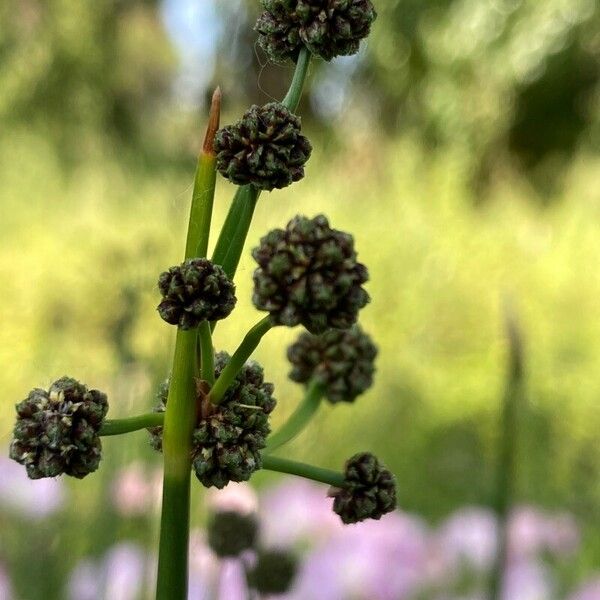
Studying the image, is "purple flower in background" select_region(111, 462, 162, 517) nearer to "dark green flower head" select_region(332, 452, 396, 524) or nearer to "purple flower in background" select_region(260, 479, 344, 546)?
"purple flower in background" select_region(260, 479, 344, 546)

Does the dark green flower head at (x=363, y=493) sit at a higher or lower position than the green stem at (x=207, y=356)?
lower

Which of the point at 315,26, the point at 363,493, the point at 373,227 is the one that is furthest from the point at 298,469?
the point at 373,227

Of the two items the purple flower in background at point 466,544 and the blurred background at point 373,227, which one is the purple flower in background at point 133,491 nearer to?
the blurred background at point 373,227

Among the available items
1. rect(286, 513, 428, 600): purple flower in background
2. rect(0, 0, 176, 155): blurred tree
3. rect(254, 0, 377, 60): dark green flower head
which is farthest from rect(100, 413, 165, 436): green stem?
rect(0, 0, 176, 155): blurred tree

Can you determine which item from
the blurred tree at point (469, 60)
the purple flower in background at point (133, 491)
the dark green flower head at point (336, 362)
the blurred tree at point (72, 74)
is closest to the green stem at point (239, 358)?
the dark green flower head at point (336, 362)

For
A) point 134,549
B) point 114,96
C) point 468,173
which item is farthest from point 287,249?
point 114,96
